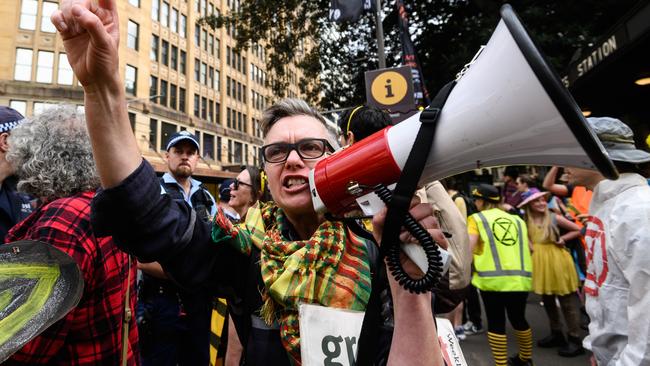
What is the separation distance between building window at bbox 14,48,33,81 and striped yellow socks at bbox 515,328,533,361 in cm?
3103

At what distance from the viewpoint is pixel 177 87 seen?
105 feet

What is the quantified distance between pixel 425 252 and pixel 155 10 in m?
35.3

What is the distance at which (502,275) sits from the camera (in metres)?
4.14

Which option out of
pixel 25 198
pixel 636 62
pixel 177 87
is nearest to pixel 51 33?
pixel 177 87

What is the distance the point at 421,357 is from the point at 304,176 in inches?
30.1

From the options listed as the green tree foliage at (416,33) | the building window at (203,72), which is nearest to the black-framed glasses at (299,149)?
the green tree foliage at (416,33)

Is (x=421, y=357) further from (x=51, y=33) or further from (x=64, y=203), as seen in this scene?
(x=51, y=33)

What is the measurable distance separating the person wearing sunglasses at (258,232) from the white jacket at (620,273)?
131 centimetres

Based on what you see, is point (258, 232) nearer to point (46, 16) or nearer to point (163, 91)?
point (46, 16)

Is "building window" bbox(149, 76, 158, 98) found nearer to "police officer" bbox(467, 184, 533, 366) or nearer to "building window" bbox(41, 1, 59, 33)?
"building window" bbox(41, 1, 59, 33)

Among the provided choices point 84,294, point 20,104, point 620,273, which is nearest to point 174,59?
point 20,104

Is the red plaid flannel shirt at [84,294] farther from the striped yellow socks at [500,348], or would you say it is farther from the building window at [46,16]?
the building window at [46,16]

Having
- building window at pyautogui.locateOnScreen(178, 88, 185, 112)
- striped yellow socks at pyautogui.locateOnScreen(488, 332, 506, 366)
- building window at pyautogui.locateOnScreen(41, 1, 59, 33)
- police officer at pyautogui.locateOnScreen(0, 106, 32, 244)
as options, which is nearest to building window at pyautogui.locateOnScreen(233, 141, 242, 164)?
building window at pyautogui.locateOnScreen(178, 88, 185, 112)

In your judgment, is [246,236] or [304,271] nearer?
[304,271]
